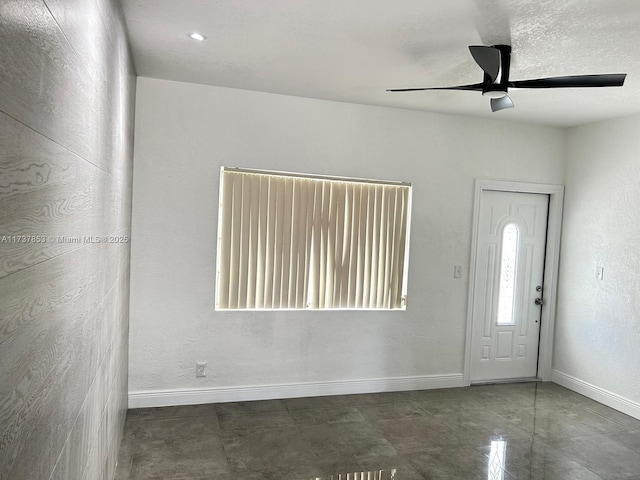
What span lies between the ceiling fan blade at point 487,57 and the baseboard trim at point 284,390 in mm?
2910

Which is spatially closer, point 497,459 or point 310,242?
point 497,459

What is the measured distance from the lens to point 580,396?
4.36 m

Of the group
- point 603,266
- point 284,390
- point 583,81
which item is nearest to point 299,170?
point 284,390

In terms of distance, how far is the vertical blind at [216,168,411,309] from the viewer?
379 centimetres

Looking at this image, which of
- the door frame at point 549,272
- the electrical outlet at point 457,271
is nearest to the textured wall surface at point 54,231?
the electrical outlet at point 457,271

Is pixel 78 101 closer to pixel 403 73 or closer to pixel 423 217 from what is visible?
pixel 403 73

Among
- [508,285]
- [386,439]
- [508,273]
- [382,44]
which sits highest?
[382,44]

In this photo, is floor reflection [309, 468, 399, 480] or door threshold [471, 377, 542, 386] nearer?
floor reflection [309, 468, 399, 480]

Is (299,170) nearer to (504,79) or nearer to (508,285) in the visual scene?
(504,79)

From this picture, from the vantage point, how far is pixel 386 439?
3256 millimetres

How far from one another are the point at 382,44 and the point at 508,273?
300cm

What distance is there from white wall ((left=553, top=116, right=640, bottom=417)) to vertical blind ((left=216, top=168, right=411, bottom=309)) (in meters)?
1.84

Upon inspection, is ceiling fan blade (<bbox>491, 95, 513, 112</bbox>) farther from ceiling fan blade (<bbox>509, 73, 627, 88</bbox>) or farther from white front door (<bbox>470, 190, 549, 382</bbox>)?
white front door (<bbox>470, 190, 549, 382</bbox>)

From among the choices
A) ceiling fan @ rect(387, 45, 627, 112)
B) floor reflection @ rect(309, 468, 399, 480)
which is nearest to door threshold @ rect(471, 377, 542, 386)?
floor reflection @ rect(309, 468, 399, 480)
